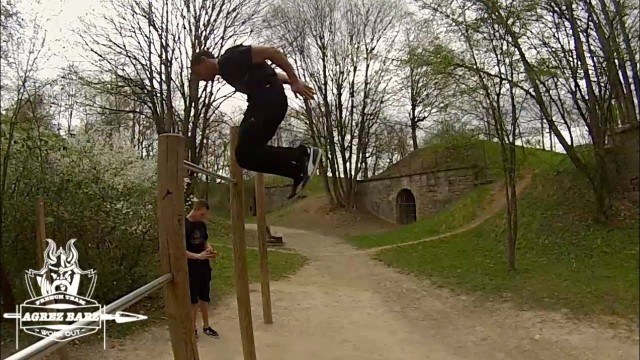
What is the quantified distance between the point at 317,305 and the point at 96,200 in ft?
5.98

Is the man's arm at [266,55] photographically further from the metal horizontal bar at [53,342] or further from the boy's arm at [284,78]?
the metal horizontal bar at [53,342]

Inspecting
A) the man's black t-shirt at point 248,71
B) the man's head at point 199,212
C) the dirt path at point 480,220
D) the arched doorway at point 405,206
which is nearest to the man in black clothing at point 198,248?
the man's head at point 199,212

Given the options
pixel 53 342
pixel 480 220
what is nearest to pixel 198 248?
pixel 53 342

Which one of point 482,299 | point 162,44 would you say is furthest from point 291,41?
point 482,299

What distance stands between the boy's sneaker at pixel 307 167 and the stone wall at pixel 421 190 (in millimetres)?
7803

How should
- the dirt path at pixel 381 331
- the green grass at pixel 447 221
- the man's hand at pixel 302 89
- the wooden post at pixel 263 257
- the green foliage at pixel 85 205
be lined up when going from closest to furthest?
1. the man's hand at pixel 302 89
2. the dirt path at pixel 381 331
3. the green foliage at pixel 85 205
4. the wooden post at pixel 263 257
5. the green grass at pixel 447 221

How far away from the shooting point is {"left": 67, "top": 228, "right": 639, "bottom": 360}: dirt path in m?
1.89

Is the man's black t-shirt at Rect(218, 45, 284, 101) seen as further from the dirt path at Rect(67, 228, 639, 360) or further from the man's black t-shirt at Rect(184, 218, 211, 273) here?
the man's black t-shirt at Rect(184, 218, 211, 273)

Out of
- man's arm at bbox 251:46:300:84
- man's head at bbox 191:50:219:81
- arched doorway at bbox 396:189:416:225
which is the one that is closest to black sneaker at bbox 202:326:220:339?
man's head at bbox 191:50:219:81

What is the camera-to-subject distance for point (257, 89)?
3.82 feet

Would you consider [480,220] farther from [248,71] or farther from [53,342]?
[53,342]

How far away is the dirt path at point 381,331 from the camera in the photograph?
189cm

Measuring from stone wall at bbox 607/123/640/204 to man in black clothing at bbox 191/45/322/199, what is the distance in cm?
76

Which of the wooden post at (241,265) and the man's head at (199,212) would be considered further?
the man's head at (199,212)
